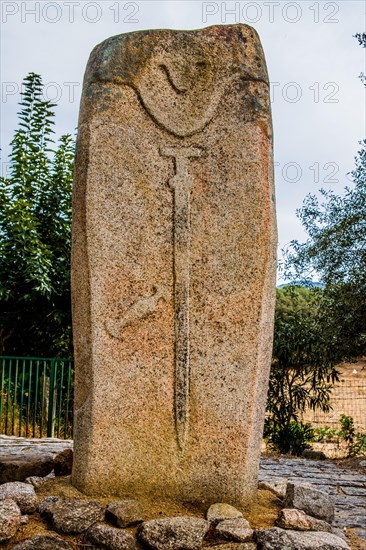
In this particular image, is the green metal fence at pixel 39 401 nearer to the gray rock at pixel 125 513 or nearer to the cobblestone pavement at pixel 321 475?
the cobblestone pavement at pixel 321 475

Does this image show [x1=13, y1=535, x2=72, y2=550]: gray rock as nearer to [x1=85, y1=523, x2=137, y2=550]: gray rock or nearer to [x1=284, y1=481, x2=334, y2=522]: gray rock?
[x1=85, y1=523, x2=137, y2=550]: gray rock

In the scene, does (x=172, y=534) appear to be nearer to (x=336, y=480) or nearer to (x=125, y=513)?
(x=125, y=513)

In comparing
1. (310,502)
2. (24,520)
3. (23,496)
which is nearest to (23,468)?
(23,496)

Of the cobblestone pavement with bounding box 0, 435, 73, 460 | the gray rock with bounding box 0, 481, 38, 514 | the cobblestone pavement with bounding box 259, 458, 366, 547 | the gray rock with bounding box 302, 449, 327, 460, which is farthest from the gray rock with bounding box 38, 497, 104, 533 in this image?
the gray rock with bounding box 302, 449, 327, 460

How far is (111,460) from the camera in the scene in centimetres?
393

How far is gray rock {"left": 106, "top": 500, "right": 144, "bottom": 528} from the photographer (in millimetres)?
3510

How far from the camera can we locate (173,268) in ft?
13.3

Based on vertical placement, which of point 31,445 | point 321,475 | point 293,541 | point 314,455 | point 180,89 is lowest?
point 314,455

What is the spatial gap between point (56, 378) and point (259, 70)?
7.48 metres

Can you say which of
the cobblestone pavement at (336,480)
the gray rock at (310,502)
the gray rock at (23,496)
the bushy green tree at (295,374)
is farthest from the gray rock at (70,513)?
the bushy green tree at (295,374)

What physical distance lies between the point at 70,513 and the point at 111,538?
12.2 inches

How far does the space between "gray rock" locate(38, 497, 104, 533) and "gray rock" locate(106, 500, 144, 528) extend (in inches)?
2.7

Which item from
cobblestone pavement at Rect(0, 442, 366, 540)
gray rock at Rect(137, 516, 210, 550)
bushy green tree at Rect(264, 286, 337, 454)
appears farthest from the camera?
bushy green tree at Rect(264, 286, 337, 454)

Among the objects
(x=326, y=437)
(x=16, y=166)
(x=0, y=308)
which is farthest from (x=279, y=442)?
(x=16, y=166)
